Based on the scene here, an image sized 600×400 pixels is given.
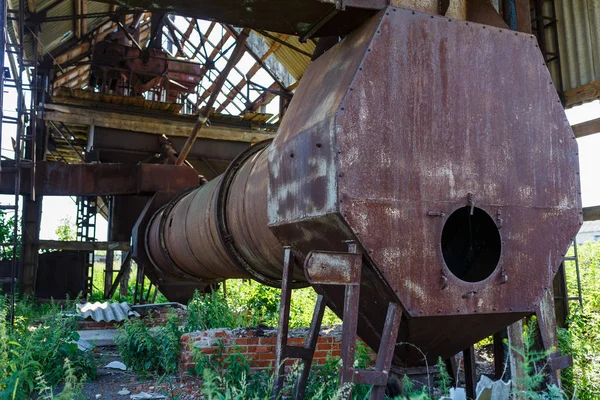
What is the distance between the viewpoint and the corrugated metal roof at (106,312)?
8.34m

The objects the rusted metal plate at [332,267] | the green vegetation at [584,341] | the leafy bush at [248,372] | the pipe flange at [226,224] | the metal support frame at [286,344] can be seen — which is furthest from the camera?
the green vegetation at [584,341]

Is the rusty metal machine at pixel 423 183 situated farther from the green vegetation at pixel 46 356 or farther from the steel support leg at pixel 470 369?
the green vegetation at pixel 46 356

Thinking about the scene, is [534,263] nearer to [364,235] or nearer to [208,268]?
[364,235]

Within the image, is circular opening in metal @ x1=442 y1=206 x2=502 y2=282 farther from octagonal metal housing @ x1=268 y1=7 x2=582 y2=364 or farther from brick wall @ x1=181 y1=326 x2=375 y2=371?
brick wall @ x1=181 y1=326 x2=375 y2=371

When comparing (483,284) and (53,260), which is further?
(53,260)

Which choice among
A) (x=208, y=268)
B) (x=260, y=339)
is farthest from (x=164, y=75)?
(x=260, y=339)

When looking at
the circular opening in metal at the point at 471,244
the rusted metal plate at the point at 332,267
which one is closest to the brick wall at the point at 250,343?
the circular opening in metal at the point at 471,244

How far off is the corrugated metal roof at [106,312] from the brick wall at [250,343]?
10.0 ft

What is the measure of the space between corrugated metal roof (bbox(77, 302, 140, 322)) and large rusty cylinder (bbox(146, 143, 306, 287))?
2.46 metres

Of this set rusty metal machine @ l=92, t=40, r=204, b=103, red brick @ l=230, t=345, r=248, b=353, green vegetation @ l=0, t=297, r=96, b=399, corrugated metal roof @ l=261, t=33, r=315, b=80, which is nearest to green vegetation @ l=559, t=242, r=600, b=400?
red brick @ l=230, t=345, r=248, b=353

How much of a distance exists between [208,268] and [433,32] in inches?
141

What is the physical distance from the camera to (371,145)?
2.86 m

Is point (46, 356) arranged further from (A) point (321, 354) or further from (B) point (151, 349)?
(A) point (321, 354)

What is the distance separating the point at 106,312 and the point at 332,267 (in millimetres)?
6700
